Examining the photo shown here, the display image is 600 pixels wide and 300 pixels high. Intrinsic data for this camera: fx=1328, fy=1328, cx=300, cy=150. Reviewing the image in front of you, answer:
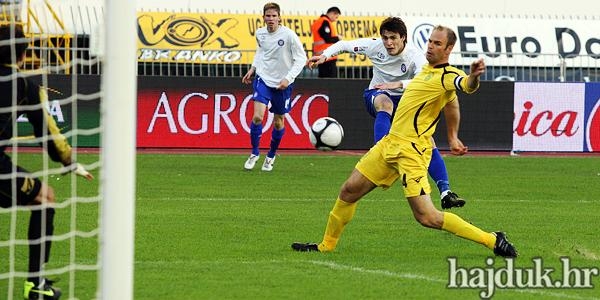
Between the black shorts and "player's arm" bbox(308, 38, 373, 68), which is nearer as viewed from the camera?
the black shorts

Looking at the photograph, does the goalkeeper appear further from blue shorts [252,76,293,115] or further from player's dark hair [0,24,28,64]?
blue shorts [252,76,293,115]

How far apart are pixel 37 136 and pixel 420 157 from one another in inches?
121

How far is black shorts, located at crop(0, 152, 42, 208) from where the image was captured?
26.3 feet

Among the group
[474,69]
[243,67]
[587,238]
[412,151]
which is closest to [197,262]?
[412,151]

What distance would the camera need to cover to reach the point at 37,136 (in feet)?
26.5

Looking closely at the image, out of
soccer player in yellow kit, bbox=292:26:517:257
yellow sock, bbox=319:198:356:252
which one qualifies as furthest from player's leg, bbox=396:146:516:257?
yellow sock, bbox=319:198:356:252

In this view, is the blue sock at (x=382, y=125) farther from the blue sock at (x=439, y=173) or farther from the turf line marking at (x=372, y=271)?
the turf line marking at (x=372, y=271)

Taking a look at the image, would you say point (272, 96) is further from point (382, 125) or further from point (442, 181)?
point (442, 181)

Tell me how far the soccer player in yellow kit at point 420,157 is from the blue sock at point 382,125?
3670 mm

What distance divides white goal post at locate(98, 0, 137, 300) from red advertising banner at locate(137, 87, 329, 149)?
15235 mm

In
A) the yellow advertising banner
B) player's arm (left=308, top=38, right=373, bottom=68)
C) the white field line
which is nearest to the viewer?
the white field line

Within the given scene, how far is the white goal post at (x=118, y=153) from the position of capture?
6785 millimetres

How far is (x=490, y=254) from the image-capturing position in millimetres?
10234

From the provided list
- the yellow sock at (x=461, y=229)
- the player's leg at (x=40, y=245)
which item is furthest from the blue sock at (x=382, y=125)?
the player's leg at (x=40, y=245)
